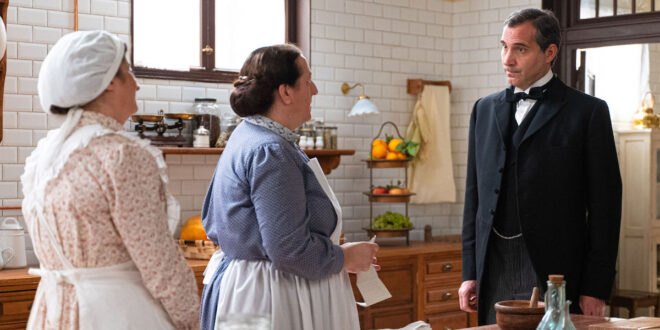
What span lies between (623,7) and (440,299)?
239 centimetres

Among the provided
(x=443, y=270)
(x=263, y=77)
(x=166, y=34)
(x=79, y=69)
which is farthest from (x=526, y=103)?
(x=166, y=34)

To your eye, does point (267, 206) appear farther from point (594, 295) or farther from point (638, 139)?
point (638, 139)

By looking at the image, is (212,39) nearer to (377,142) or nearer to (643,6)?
(377,142)

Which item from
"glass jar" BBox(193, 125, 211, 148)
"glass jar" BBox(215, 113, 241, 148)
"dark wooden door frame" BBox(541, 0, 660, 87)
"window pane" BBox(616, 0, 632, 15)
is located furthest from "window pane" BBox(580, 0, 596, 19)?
"glass jar" BBox(193, 125, 211, 148)

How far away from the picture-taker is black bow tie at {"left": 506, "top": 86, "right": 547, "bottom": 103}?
9.78ft

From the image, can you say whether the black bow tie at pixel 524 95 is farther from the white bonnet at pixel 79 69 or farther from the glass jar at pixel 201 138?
the glass jar at pixel 201 138

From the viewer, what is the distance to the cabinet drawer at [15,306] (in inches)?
160

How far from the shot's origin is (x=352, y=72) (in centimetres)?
608

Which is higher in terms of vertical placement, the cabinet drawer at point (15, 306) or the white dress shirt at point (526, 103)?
the white dress shirt at point (526, 103)

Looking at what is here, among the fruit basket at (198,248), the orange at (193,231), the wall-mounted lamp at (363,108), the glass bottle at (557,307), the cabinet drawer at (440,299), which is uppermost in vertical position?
the wall-mounted lamp at (363,108)

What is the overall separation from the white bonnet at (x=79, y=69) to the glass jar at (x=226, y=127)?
3.18 m

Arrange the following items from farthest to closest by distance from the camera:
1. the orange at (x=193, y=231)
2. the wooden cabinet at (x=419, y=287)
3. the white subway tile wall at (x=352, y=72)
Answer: the wooden cabinet at (x=419, y=287), the orange at (x=193, y=231), the white subway tile wall at (x=352, y=72)

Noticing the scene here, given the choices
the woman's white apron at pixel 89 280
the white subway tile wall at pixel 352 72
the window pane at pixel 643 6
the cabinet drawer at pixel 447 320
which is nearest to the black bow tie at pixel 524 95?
the woman's white apron at pixel 89 280

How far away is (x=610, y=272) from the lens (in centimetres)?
282
